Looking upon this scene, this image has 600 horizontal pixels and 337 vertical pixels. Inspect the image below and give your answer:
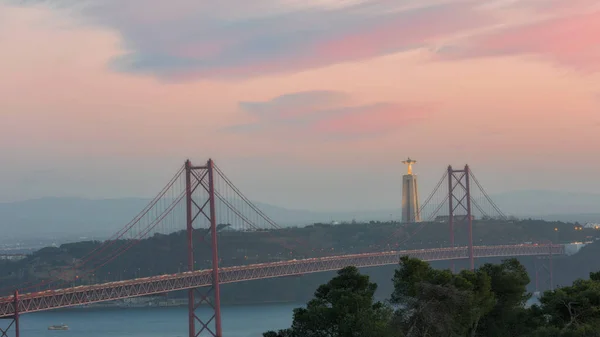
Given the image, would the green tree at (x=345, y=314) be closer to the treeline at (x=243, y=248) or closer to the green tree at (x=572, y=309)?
the green tree at (x=572, y=309)

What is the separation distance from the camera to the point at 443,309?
2180 cm

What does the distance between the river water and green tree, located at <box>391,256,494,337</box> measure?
34.0m

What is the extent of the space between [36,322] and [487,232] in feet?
148

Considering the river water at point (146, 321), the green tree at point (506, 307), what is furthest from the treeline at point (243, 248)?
the green tree at point (506, 307)

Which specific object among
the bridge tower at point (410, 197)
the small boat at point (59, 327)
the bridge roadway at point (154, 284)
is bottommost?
the small boat at point (59, 327)

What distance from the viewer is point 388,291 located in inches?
3428

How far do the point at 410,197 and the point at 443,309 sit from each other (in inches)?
3266

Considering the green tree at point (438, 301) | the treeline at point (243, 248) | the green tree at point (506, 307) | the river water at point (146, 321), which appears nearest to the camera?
the green tree at point (438, 301)

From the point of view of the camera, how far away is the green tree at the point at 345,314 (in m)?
20.2

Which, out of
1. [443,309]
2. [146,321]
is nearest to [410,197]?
Result: [146,321]

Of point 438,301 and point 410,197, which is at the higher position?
point 410,197

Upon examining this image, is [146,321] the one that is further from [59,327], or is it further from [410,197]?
[410,197]

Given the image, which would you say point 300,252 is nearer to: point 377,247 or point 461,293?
point 377,247

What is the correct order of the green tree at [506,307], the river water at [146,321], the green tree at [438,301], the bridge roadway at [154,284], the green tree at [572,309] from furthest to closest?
the river water at [146,321] → the bridge roadway at [154,284] → the green tree at [506,307] → the green tree at [572,309] → the green tree at [438,301]
